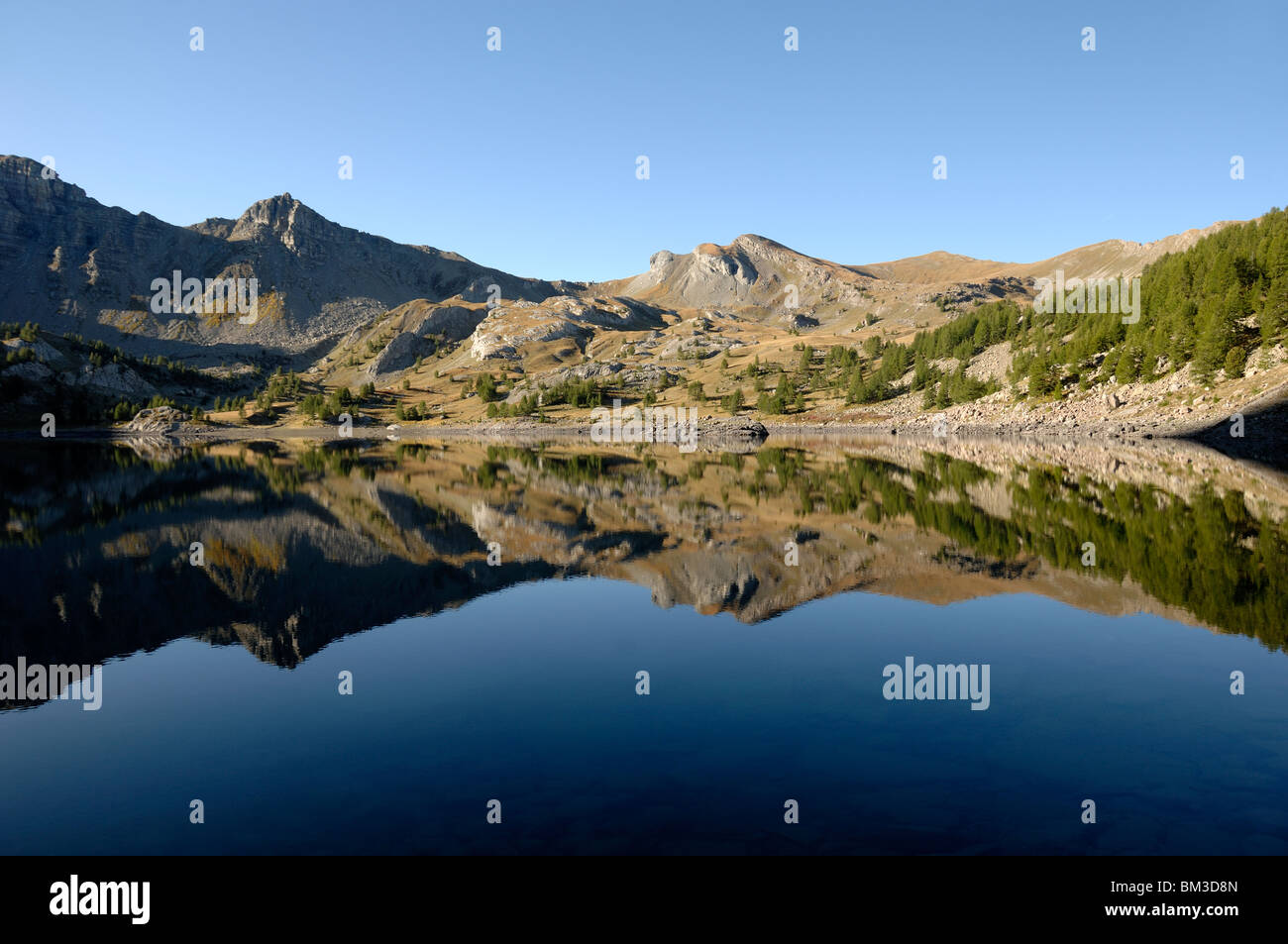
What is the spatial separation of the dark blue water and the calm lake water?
0.09 meters

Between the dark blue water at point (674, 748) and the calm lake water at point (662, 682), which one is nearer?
the dark blue water at point (674, 748)

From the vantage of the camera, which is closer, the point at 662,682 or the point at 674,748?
the point at 674,748

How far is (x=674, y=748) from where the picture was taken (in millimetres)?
16156

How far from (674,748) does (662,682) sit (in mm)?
4738

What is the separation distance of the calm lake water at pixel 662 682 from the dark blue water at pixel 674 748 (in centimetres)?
9

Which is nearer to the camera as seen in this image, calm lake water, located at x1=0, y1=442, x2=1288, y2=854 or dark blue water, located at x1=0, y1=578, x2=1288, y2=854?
dark blue water, located at x1=0, y1=578, x2=1288, y2=854

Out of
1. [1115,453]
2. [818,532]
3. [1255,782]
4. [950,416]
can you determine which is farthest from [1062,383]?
Answer: [1255,782]

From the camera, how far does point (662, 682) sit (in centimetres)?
2089

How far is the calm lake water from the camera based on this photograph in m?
13.1

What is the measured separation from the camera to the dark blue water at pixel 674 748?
12.7m

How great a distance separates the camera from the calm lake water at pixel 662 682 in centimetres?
1309
